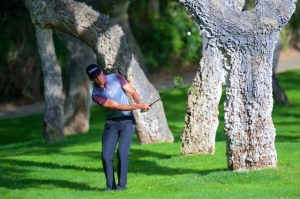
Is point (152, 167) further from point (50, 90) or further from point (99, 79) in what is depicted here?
point (50, 90)

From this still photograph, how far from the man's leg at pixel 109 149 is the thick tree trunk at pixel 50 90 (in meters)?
8.26

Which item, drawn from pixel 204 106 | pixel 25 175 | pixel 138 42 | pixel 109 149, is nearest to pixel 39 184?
pixel 25 175

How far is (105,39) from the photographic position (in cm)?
1539

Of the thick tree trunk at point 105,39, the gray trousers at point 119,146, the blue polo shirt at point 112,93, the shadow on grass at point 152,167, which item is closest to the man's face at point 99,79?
the blue polo shirt at point 112,93

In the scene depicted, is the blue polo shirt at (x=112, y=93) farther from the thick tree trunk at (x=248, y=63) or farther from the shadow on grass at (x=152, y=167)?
the shadow on grass at (x=152, y=167)

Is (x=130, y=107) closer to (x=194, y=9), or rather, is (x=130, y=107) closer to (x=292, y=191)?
(x=194, y=9)

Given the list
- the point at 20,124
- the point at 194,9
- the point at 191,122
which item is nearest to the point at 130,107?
the point at 194,9

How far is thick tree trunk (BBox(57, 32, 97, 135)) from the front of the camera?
22.2 metres

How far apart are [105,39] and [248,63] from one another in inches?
183

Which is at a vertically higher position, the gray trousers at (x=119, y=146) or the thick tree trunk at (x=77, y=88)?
the thick tree trunk at (x=77, y=88)

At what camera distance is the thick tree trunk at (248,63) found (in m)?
11.2

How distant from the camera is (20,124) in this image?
26.3 m

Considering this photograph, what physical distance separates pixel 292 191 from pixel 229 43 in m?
2.14

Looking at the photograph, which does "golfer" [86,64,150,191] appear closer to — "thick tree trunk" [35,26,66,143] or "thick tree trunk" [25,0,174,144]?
"thick tree trunk" [25,0,174,144]
